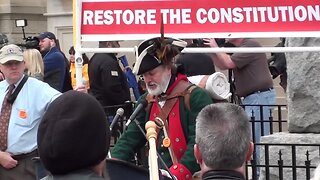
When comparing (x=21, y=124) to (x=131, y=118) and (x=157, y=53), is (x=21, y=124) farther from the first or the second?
(x=157, y=53)

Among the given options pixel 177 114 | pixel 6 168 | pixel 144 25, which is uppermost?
pixel 144 25

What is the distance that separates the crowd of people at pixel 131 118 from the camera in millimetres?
2912

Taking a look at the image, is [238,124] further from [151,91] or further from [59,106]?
[151,91]

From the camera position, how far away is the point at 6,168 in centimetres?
639

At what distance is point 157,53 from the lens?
499cm

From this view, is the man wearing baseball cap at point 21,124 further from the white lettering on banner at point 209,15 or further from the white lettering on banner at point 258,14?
the white lettering on banner at point 258,14

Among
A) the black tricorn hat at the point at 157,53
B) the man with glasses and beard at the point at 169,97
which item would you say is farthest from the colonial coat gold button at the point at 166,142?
the black tricorn hat at the point at 157,53

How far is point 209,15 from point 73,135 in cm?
310

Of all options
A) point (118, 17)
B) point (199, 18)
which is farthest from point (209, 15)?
point (118, 17)

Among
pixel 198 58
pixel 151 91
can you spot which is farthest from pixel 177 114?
pixel 198 58

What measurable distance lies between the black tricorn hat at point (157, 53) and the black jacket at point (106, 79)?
199 inches

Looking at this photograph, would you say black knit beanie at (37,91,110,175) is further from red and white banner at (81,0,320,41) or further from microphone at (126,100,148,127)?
red and white banner at (81,0,320,41)

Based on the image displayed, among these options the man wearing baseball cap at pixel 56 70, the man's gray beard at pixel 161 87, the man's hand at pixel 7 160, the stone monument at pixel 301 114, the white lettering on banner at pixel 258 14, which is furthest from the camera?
the man wearing baseball cap at pixel 56 70

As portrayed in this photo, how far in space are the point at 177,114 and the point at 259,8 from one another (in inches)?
45.4
